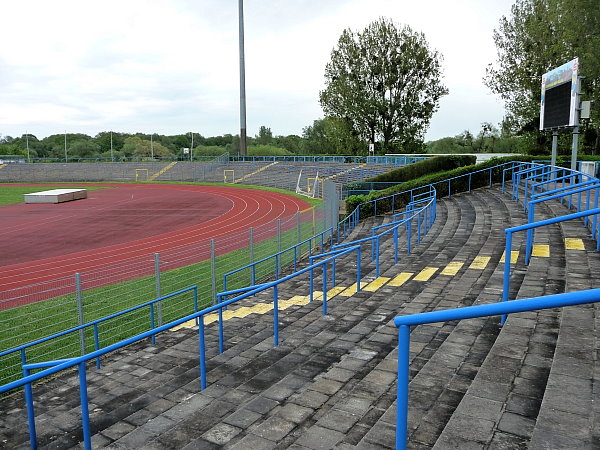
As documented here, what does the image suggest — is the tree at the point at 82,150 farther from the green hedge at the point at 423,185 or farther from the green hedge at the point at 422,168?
the green hedge at the point at 423,185

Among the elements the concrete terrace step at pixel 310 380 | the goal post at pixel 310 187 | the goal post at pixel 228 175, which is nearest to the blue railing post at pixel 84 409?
the concrete terrace step at pixel 310 380

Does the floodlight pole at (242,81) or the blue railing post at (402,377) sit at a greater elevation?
the floodlight pole at (242,81)

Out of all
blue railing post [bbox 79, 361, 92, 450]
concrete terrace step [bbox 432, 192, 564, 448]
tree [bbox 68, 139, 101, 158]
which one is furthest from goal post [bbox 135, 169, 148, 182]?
tree [bbox 68, 139, 101, 158]

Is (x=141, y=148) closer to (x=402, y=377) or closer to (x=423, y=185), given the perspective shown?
(x=423, y=185)

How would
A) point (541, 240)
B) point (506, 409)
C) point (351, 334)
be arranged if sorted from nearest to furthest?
point (506, 409) < point (351, 334) < point (541, 240)

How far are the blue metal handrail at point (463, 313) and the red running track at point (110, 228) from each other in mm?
8563

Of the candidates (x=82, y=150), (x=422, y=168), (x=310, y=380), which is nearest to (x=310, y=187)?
(x=422, y=168)

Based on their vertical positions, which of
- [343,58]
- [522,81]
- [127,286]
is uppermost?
[343,58]

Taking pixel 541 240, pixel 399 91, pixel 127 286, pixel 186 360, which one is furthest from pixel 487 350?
pixel 399 91

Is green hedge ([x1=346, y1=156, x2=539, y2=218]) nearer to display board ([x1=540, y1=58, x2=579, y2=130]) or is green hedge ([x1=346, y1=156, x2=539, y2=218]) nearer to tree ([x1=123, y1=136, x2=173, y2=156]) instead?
display board ([x1=540, y1=58, x2=579, y2=130])

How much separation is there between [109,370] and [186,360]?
4.13 ft

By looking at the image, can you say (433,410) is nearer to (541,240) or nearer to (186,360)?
(186,360)

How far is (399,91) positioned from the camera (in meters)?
59.0

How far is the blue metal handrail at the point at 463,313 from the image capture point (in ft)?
7.36
